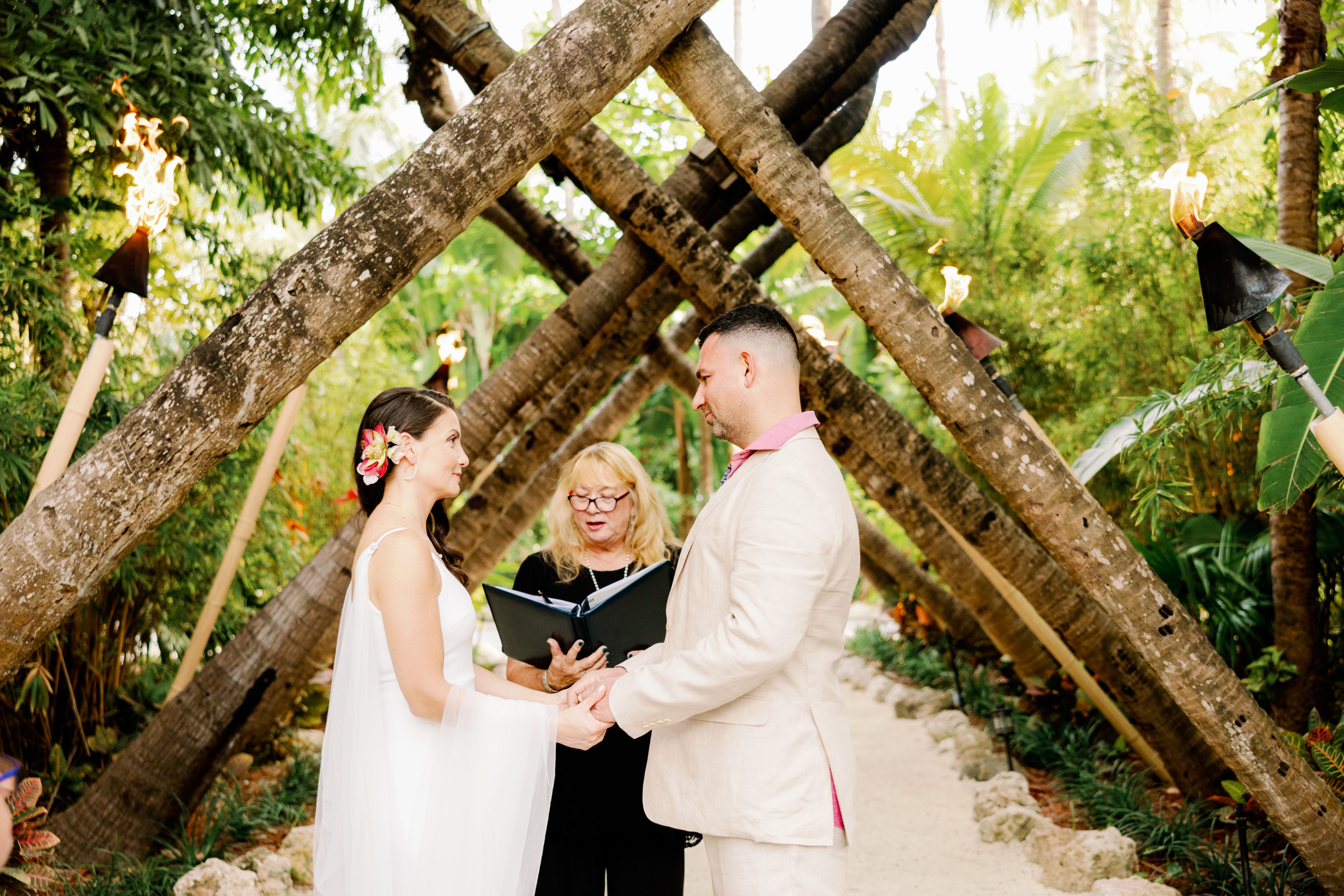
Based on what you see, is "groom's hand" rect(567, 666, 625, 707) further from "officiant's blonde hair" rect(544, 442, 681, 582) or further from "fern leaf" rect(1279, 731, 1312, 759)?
"fern leaf" rect(1279, 731, 1312, 759)

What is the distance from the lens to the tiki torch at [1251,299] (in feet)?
7.32

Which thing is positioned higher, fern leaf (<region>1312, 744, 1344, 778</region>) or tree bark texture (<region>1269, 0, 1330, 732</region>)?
tree bark texture (<region>1269, 0, 1330, 732</region>)

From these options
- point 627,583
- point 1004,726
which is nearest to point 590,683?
point 627,583

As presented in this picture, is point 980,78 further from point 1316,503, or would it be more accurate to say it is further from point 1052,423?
point 1316,503

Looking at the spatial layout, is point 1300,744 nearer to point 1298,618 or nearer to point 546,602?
point 1298,618

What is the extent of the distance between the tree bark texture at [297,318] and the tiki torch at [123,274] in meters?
0.57

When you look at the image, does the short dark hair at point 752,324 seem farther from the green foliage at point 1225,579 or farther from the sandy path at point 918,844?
the green foliage at point 1225,579

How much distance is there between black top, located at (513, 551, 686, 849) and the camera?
2631mm

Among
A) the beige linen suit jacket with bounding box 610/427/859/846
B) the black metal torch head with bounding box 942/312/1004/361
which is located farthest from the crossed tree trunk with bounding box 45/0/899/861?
the beige linen suit jacket with bounding box 610/427/859/846

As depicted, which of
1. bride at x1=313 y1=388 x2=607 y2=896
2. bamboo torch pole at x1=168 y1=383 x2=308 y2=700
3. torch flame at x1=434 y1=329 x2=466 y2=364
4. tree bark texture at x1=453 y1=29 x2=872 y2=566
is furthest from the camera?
tree bark texture at x1=453 y1=29 x2=872 y2=566

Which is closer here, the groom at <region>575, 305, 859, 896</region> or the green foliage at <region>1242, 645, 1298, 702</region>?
the groom at <region>575, 305, 859, 896</region>

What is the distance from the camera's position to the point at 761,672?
201 centimetres

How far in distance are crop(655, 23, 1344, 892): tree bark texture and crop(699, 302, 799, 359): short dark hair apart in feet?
3.17

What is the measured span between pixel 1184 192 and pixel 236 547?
4.50 metres
